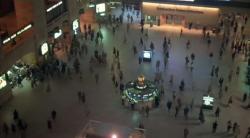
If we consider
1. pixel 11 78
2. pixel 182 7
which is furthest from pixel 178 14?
pixel 11 78

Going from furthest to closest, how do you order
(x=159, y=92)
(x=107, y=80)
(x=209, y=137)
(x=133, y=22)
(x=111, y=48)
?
(x=133, y=22) < (x=111, y=48) < (x=107, y=80) < (x=159, y=92) < (x=209, y=137)

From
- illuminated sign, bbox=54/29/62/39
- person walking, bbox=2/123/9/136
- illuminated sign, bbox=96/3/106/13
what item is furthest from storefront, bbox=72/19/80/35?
person walking, bbox=2/123/9/136

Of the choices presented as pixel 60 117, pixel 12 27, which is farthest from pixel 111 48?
pixel 60 117

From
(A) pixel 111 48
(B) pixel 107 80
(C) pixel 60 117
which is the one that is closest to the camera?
(C) pixel 60 117

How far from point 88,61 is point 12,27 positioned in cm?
764

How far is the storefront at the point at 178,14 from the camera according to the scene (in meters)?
45.0

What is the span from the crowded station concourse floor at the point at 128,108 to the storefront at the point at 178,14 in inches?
116

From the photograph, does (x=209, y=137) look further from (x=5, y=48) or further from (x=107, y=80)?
(x=5, y=48)

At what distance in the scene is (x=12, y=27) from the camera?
123ft

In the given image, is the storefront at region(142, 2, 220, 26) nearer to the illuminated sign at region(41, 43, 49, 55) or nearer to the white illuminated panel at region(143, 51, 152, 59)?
the white illuminated panel at region(143, 51, 152, 59)

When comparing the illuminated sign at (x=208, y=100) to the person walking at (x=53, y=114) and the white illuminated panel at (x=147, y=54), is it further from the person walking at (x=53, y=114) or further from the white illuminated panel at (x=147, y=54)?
the person walking at (x=53, y=114)

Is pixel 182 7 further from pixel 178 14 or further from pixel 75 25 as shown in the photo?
pixel 75 25

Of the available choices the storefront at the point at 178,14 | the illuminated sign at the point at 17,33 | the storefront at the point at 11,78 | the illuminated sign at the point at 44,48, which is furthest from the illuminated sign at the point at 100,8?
the storefront at the point at 11,78

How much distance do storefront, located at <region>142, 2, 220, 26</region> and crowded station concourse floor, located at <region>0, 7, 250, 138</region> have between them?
2941 millimetres
